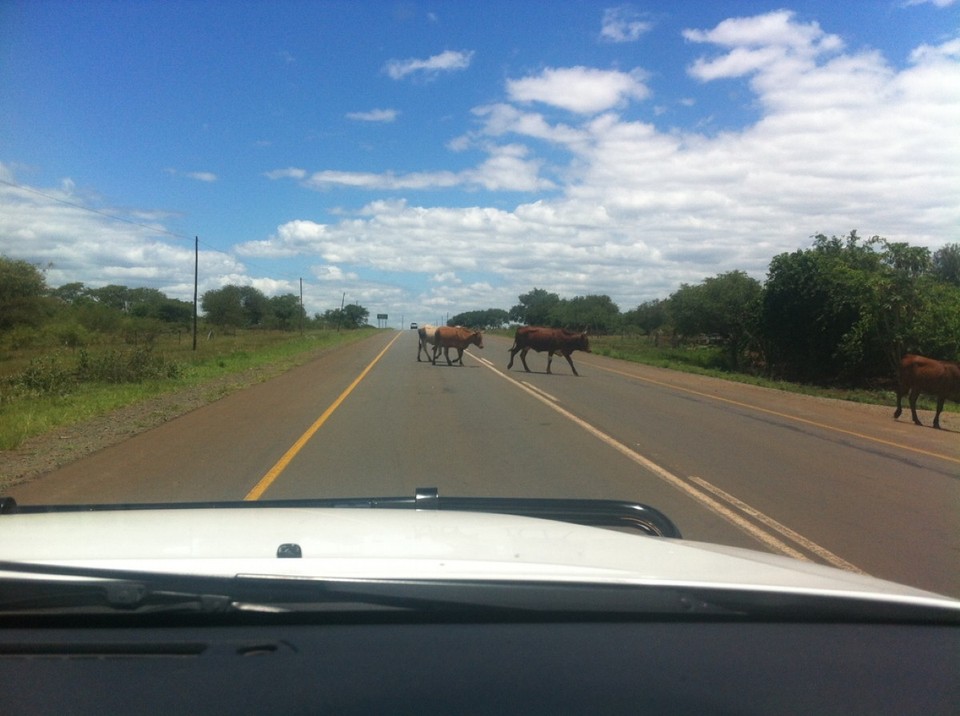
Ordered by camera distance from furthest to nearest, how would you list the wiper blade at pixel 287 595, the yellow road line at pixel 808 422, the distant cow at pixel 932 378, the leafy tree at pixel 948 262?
the leafy tree at pixel 948 262
the distant cow at pixel 932 378
the yellow road line at pixel 808 422
the wiper blade at pixel 287 595

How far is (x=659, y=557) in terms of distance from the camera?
140 inches

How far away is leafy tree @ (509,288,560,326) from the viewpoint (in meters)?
126

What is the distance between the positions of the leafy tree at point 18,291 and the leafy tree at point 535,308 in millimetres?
75624

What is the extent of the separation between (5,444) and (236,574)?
1202 cm

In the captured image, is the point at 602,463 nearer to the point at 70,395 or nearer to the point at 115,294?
the point at 70,395

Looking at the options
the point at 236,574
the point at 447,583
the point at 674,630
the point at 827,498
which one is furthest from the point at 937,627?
the point at 827,498

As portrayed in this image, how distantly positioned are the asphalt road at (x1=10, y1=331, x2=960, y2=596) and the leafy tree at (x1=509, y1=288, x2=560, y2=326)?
9518 centimetres

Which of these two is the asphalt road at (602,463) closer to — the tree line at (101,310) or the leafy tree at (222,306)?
the tree line at (101,310)

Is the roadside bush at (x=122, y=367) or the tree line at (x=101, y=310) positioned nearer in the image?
the roadside bush at (x=122, y=367)

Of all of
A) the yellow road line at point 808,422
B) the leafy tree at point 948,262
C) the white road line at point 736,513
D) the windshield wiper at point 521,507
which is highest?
the leafy tree at point 948,262

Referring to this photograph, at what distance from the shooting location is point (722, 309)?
53.6 meters

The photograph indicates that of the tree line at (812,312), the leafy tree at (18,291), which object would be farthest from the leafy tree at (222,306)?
the leafy tree at (18,291)

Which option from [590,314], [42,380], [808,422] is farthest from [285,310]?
[808,422]

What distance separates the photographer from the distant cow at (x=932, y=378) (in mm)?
19328
